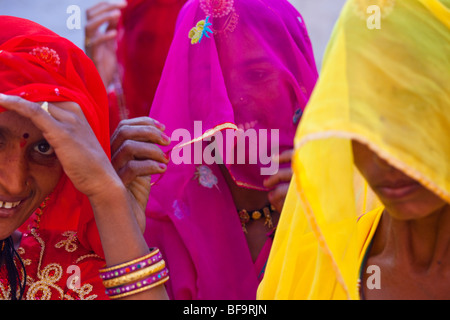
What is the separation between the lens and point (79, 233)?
5.11ft

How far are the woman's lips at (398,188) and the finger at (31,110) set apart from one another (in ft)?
2.48

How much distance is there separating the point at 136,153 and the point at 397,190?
0.77 meters

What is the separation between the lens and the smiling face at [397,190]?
3.42 ft

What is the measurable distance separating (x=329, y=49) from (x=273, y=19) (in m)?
0.70

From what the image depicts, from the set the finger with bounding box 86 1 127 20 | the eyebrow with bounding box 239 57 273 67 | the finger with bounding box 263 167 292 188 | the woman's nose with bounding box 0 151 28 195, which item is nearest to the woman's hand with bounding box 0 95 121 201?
the woman's nose with bounding box 0 151 28 195

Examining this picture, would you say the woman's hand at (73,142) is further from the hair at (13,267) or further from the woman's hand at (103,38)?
the woman's hand at (103,38)

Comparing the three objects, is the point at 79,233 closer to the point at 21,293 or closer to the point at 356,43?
the point at 21,293

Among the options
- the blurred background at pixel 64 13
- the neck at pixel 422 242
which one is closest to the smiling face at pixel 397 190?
the neck at pixel 422 242

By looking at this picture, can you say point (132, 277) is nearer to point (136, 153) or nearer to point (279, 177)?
point (136, 153)

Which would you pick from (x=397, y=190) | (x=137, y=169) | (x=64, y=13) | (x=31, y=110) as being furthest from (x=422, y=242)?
(x=64, y=13)

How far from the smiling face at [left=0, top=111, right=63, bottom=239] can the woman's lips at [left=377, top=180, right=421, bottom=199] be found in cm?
82

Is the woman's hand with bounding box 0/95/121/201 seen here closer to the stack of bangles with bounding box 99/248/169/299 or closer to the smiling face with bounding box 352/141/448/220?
the stack of bangles with bounding box 99/248/169/299

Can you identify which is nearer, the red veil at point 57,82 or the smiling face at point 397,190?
the smiling face at point 397,190

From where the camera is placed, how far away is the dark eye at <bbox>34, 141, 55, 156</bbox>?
141 centimetres
